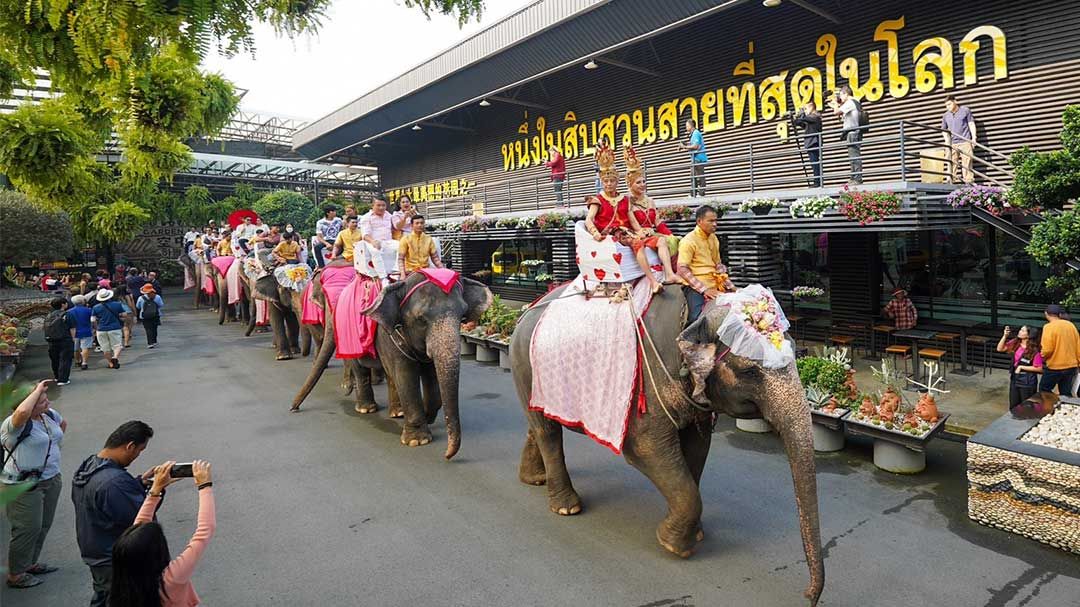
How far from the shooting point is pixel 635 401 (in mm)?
5227

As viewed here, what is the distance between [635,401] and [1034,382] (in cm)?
575

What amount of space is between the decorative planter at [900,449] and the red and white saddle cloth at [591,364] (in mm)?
3509

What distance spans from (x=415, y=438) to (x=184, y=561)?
515 cm

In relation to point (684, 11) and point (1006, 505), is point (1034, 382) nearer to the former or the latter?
point (1006, 505)

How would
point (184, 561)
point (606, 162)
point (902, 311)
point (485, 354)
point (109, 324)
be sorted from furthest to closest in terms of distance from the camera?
point (485, 354) → point (109, 324) → point (902, 311) → point (606, 162) → point (184, 561)

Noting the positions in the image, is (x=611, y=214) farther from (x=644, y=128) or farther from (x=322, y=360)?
(x=644, y=128)

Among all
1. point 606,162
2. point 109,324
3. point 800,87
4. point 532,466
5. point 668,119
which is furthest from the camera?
point 668,119

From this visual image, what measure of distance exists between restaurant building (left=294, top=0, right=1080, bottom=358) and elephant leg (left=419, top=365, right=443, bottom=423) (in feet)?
20.5

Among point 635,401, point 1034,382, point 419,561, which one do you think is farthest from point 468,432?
point 1034,382

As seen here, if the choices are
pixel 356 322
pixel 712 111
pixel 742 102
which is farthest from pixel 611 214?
pixel 712 111

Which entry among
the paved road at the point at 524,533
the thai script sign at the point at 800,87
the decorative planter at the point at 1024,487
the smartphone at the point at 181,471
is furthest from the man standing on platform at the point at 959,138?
the smartphone at the point at 181,471

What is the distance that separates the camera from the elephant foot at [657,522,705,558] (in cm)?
529

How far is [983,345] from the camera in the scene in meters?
11.4

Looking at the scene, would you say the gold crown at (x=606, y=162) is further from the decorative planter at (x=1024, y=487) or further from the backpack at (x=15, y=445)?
the backpack at (x=15, y=445)
